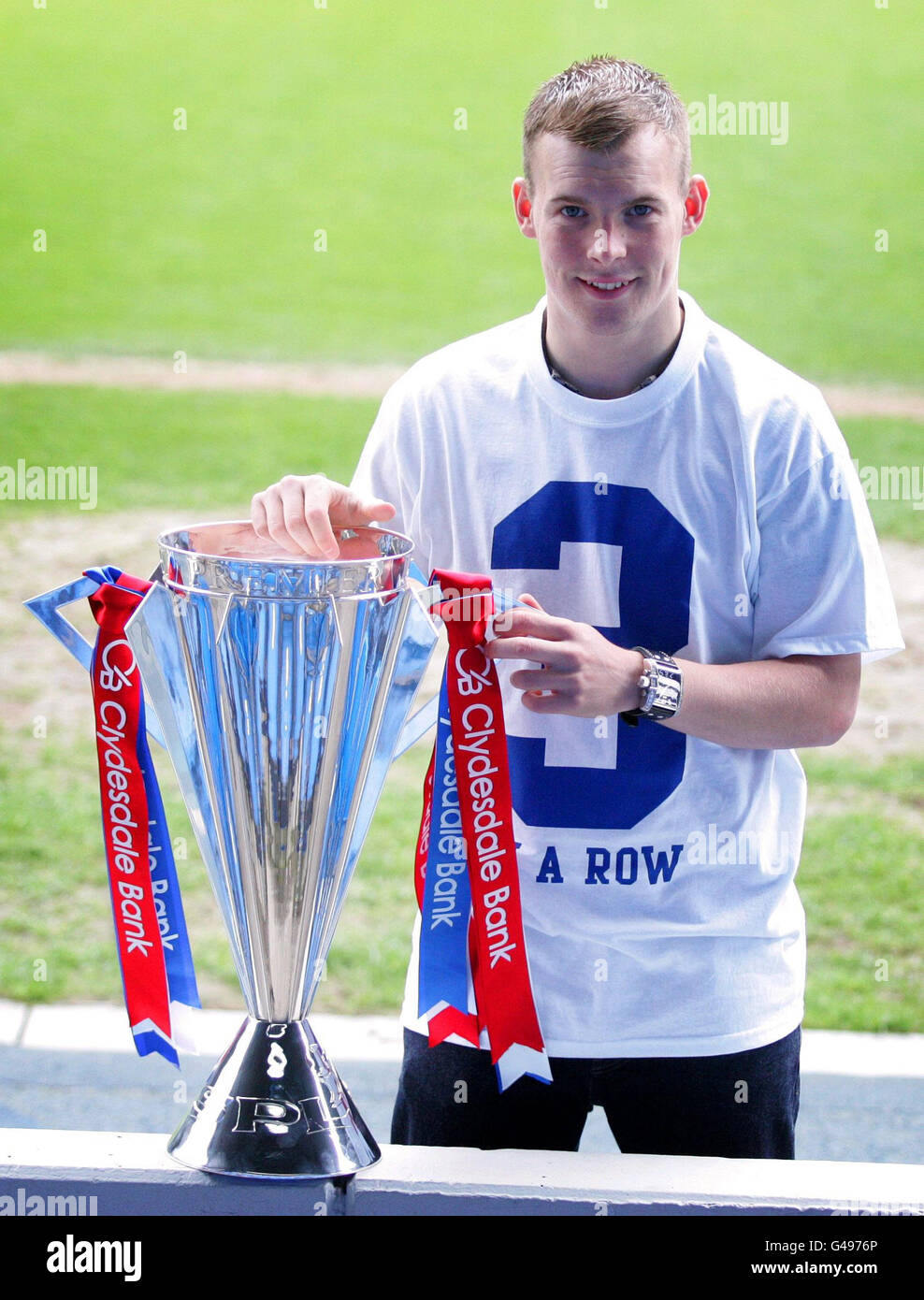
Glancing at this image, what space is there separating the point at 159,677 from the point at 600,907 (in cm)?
45

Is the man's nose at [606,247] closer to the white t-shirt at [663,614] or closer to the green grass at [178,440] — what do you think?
the white t-shirt at [663,614]

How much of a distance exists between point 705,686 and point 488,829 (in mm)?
221

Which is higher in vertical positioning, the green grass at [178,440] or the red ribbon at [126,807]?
the green grass at [178,440]

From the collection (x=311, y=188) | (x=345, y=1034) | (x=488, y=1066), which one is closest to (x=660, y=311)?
(x=488, y=1066)

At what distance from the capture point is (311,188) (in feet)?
36.4

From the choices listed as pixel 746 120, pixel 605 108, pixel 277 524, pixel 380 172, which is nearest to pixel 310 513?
pixel 277 524

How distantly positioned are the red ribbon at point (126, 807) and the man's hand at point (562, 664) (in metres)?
0.26

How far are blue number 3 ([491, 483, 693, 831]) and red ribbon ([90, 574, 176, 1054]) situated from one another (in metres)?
0.34

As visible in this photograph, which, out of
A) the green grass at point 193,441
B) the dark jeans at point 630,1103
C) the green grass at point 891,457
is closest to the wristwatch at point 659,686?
the dark jeans at point 630,1103

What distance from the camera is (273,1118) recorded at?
1000 millimetres

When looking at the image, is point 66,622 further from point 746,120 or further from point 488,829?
point 746,120

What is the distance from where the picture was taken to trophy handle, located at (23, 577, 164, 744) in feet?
3.40

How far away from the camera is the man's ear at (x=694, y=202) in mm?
1267

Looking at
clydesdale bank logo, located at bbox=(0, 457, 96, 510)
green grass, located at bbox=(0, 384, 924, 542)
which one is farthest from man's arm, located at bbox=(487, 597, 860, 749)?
green grass, located at bbox=(0, 384, 924, 542)
